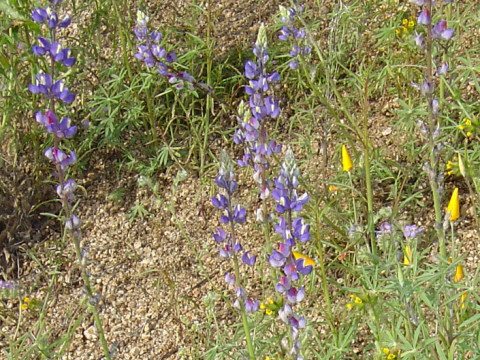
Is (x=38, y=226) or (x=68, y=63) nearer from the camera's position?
(x=68, y=63)

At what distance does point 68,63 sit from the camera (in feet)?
7.19

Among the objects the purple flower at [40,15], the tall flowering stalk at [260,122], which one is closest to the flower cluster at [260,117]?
the tall flowering stalk at [260,122]

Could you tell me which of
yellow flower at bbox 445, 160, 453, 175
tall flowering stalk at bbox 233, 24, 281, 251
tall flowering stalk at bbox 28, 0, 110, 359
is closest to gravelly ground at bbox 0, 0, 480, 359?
yellow flower at bbox 445, 160, 453, 175

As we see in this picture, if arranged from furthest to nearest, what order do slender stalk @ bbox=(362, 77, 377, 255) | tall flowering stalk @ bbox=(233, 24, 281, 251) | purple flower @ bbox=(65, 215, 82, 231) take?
1. slender stalk @ bbox=(362, 77, 377, 255)
2. tall flowering stalk @ bbox=(233, 24, 281, 251)
3. purple flower @ bbox=(65, 215, 82, 231)

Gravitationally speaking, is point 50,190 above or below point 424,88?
above

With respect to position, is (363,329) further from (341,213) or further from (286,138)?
(286,138)

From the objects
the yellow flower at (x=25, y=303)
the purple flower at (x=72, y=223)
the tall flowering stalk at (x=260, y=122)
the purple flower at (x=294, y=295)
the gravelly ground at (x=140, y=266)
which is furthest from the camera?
the gravelly ground at (x=140, y=266)

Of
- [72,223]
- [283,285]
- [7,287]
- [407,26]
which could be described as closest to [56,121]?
[72,223]

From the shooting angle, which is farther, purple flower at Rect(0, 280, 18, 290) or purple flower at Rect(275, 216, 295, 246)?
purple flower at Rect(0, 280, 18, 290)

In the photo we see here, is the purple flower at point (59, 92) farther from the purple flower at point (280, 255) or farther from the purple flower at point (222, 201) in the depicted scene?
the purple flower at point (280, 255)

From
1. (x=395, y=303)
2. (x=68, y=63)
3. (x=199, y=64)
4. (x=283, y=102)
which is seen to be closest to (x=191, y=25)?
(x=199, y=64)

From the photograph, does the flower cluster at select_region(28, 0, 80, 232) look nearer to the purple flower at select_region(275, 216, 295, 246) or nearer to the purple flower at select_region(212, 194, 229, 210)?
the purple flower at select_region(212, 194, 229, 210)

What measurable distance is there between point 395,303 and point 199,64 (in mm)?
2078

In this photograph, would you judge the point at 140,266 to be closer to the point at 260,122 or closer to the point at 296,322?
the point at 260,122
